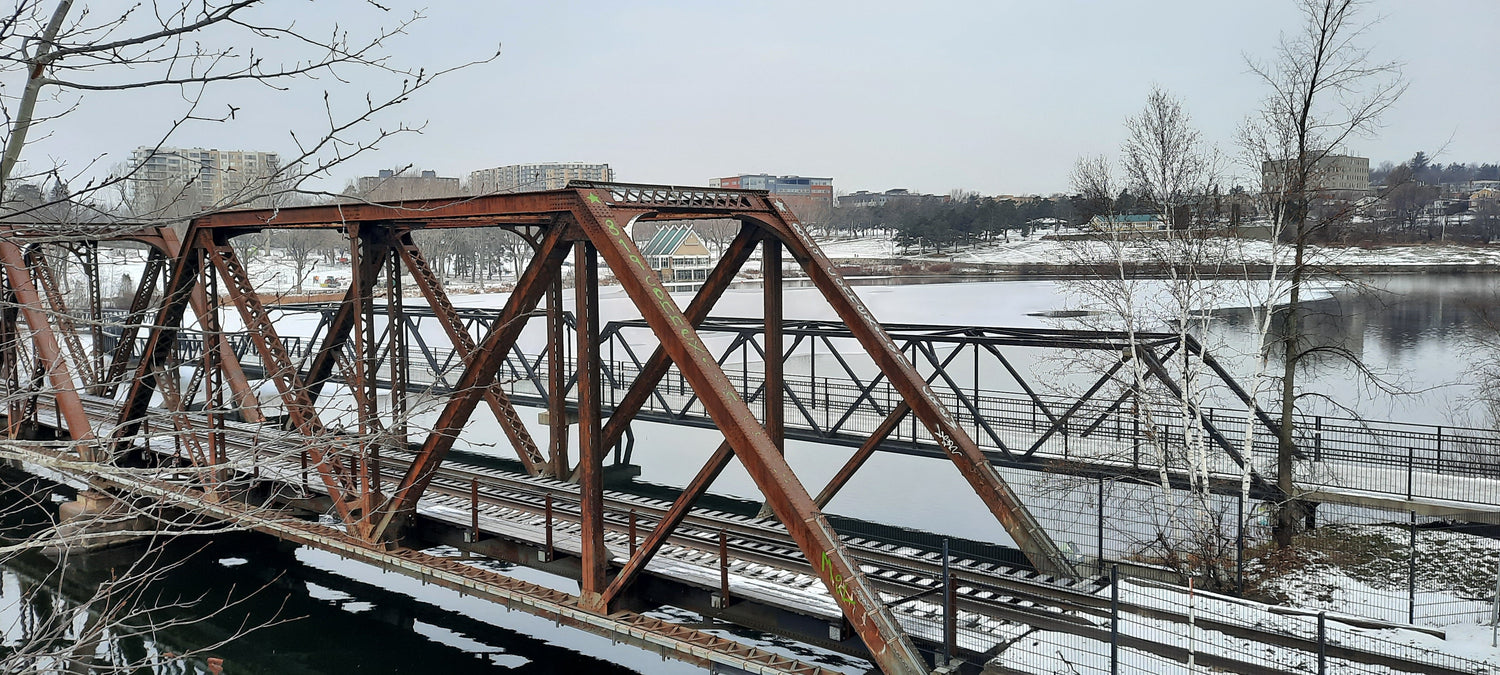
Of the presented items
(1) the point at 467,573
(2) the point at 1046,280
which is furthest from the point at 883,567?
(2) the point at 1046,280

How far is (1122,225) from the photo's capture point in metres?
20.8

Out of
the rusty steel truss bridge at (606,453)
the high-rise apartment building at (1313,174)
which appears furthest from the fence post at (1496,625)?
the high-rise apartment building at (1313,174)

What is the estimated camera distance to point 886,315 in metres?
59.7

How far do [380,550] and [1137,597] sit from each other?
414 inches

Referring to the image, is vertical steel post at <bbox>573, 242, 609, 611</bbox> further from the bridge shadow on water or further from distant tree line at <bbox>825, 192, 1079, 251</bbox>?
distant tree line at <bbox>825, 192, 1079, 251</bbox>

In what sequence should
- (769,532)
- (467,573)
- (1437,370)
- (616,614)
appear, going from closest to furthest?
(616,614) → (467,573) → (769,532) → (1437,370)

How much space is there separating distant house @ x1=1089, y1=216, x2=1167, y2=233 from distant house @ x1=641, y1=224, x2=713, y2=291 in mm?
64257

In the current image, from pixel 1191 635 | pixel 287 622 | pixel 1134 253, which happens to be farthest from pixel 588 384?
pixel 1134 253

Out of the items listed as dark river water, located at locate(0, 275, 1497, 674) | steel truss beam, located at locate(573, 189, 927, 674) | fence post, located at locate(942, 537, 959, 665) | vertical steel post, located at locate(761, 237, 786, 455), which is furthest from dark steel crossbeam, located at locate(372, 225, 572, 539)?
fence post, located at locate(942, 537, 959, 665)

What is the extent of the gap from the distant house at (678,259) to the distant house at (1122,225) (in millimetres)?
64257

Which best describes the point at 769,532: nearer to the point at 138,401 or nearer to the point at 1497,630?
the point at 1497,630

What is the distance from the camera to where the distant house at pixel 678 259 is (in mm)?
87938

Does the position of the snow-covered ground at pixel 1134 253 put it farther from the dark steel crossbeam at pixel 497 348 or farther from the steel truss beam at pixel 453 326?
the steel truss beam at pixel 453 326

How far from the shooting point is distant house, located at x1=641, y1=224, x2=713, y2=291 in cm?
8794
